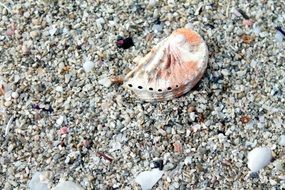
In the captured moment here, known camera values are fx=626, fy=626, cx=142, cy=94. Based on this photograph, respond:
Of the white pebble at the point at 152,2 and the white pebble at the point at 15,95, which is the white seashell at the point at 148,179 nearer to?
the white pebble at the point at 15,95

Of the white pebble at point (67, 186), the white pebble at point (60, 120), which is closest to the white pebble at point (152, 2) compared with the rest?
the white pebble at point (60, 120)

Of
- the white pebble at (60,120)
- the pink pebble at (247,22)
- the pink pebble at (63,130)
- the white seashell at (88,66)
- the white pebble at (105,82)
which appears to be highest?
the pink pebble at (247,22)

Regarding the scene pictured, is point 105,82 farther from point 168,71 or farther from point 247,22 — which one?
point 247,22

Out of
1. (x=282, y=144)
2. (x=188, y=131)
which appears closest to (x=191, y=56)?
(x=188, y=131)

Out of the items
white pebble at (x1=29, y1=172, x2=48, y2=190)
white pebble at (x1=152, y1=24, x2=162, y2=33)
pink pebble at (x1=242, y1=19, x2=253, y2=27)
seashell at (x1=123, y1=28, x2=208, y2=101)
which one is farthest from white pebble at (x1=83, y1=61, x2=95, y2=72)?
pink pebble at (x1=242, y1=19, x2=253, y2=27)

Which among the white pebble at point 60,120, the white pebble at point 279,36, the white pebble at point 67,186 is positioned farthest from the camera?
the white pebble at point 279,36

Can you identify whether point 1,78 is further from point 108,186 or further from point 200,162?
point 200,162

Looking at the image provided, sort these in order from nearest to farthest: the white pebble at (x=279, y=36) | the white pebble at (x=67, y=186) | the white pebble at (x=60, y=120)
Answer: the white pebble at (x=67, y=186), the white pebble at (x=60, y=120), the white pebble at (x=279, y=36)

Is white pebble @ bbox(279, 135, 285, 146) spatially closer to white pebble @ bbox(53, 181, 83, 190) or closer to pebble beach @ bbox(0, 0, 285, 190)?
pebble beach @ bbox(0, 0, 285, 190)
